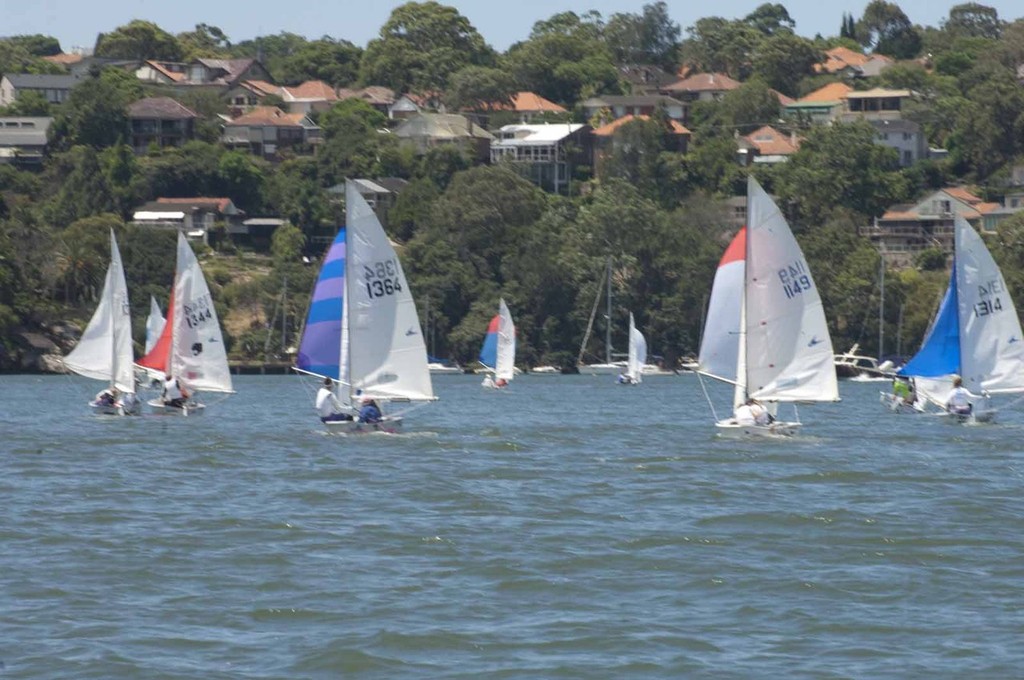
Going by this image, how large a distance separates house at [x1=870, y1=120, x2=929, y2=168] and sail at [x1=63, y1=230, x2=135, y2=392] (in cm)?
8947

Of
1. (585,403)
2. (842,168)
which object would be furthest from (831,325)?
(585,403)

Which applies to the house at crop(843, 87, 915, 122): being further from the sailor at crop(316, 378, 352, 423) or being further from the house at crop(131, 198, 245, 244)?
the sailor at crop(316, 378, 352, 423)

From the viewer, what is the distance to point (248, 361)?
10162cm

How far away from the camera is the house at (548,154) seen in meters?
134

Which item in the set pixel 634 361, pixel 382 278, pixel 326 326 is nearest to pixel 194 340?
pixel 326 326

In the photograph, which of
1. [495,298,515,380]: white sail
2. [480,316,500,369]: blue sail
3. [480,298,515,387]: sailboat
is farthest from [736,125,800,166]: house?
[495,298,515,380]: white sail

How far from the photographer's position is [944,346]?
148 feet

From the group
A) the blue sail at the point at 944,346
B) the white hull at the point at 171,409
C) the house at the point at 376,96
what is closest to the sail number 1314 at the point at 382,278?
the white hull at the point at 171,409

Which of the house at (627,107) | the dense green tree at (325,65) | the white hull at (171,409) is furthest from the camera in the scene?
the dense green tree at (325,65)

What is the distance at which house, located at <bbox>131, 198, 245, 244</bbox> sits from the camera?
11681cm

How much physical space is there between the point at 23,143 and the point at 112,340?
3463 inches

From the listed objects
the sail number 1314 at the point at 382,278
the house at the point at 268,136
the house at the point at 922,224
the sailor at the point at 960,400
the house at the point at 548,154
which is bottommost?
the sailor at the point at 960,400

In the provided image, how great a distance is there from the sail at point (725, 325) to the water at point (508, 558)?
146 cm

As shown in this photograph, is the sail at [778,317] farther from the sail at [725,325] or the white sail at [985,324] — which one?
the white sail at [985,324]
